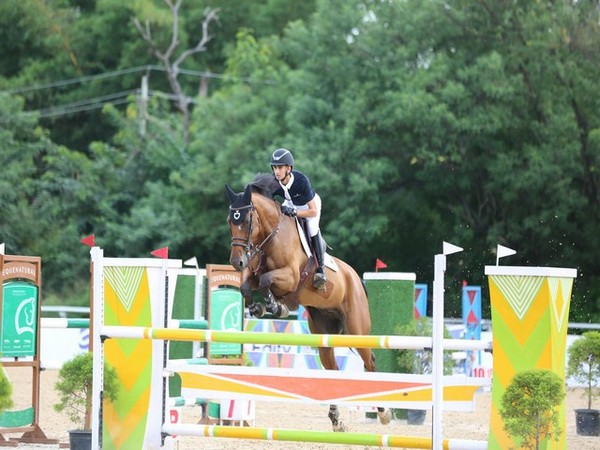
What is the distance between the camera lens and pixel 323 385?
5375 mm

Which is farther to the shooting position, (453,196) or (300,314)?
(453,196)

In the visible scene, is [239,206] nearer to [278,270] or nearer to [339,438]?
[278,270]

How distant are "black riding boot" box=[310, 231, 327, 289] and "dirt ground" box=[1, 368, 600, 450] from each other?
3.60 ft

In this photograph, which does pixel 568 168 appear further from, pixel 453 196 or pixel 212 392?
pixel 212 392

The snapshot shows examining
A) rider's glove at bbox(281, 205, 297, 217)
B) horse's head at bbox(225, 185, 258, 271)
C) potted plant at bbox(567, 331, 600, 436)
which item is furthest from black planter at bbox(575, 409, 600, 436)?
horse's head at bbox(225, 185, 258, 271)

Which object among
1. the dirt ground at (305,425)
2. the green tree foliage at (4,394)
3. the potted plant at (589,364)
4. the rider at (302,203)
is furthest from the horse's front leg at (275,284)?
the potted plant at (589,364)

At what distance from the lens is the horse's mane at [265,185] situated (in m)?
7.20

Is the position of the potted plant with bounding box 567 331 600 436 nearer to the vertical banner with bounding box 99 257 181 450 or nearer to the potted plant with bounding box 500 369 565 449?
the potted plant with bounding box 500 369 565 449

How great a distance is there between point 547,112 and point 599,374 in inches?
397

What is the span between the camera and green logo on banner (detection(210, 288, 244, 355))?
27.8 feet

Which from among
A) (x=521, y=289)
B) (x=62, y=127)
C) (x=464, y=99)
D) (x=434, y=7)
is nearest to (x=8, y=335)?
(x=521, y=289)

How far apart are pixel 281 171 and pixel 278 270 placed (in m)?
0.68

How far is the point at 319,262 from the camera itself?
738 centimetres

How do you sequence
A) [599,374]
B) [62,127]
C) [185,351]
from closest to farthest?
[599,374] < [185,351] < [62,127]
